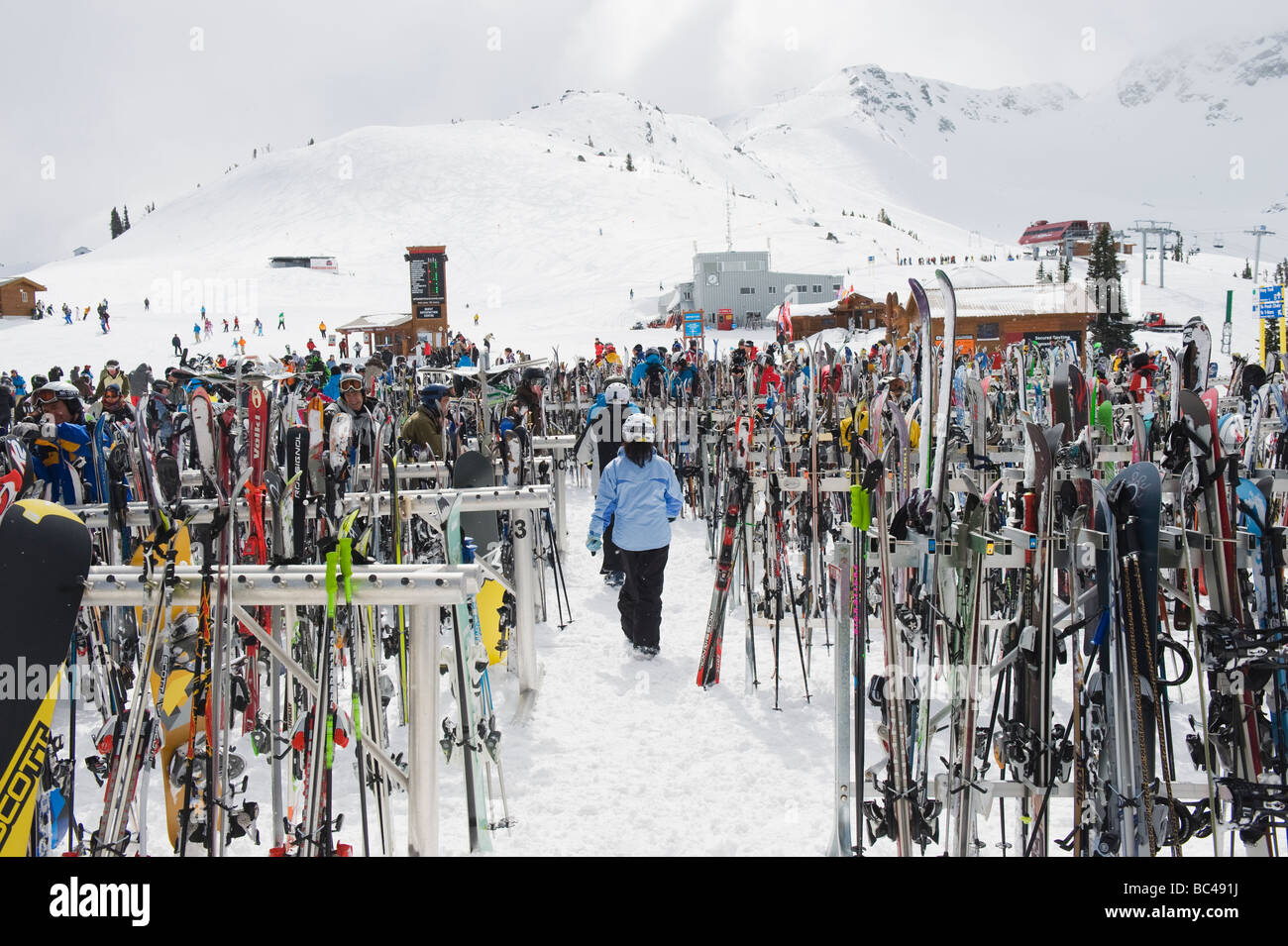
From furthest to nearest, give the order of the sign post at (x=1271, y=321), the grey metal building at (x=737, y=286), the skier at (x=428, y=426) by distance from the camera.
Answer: the grey metal building at (x=737, y=286)
the sign post at (x=1271, y=321)
the skier at (x=428, y=426)

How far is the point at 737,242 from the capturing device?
72250mm

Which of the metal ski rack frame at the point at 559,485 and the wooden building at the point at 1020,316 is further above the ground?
the wooden building at the point at 1020,316

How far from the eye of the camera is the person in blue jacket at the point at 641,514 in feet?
20.2

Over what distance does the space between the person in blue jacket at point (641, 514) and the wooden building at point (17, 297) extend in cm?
5718

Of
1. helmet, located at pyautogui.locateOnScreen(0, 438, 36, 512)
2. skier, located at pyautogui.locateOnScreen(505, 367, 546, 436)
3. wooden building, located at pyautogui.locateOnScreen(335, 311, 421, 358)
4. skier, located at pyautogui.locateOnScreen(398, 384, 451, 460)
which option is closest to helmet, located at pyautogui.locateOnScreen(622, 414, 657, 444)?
skier, located at pyautogui.locateOnScreen(398, 384, 451, 460)

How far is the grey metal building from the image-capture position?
54.3 meters

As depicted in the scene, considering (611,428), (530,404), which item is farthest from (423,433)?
(530,404)

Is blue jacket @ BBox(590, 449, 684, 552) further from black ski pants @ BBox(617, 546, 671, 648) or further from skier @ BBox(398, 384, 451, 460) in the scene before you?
Answer: skier @ BBox(398, 384, 451, 460)

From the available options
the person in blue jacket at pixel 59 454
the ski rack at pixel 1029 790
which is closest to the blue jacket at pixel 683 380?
the person in blue jacket at pixel 59 454

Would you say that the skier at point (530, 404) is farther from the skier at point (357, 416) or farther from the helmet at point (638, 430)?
the helmet at point (638, 430)

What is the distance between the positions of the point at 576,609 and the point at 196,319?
48.7 metres
